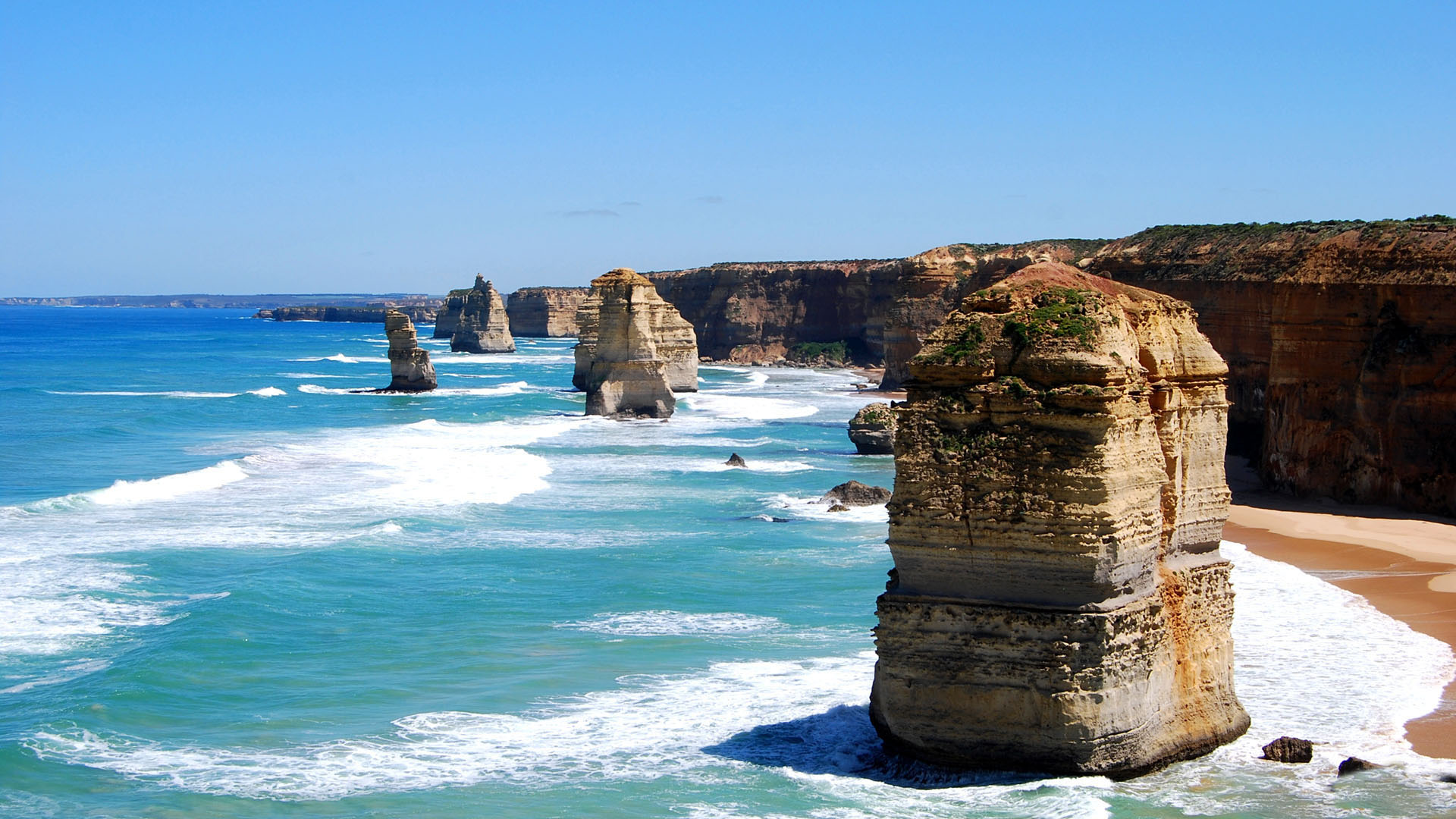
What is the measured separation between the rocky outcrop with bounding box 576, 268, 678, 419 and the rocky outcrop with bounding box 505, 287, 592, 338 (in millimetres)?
107633

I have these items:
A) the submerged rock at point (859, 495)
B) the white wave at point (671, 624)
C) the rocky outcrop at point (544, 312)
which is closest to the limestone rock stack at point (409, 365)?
the submerged rock at point (859, 495)

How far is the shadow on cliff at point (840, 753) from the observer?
12000 mm

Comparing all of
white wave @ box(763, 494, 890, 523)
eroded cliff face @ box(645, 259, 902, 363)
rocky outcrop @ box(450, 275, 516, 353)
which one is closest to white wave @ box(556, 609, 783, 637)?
white wave @ box(763, 494, 890, 523)

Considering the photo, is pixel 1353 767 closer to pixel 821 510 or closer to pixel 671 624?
pixel 671 624

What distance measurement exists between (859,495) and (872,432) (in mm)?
10314

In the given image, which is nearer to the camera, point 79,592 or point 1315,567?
point 79,592

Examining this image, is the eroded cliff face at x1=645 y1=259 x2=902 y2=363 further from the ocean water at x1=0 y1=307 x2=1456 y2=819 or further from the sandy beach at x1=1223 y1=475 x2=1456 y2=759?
the sandy beach at x1=1223 y1=475 x2=1456 y2=759

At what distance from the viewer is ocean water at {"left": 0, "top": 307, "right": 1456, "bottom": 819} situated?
12.3 meters

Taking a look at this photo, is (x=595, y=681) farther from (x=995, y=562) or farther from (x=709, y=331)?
(x=709, y=331)

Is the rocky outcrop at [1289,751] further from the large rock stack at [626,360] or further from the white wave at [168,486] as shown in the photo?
the large rock stack at [626,360]

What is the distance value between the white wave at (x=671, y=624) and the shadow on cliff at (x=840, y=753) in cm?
426

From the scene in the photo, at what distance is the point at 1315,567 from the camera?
22562 mm

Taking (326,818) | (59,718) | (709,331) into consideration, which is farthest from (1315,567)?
(709,331)

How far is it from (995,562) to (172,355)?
360 feet
